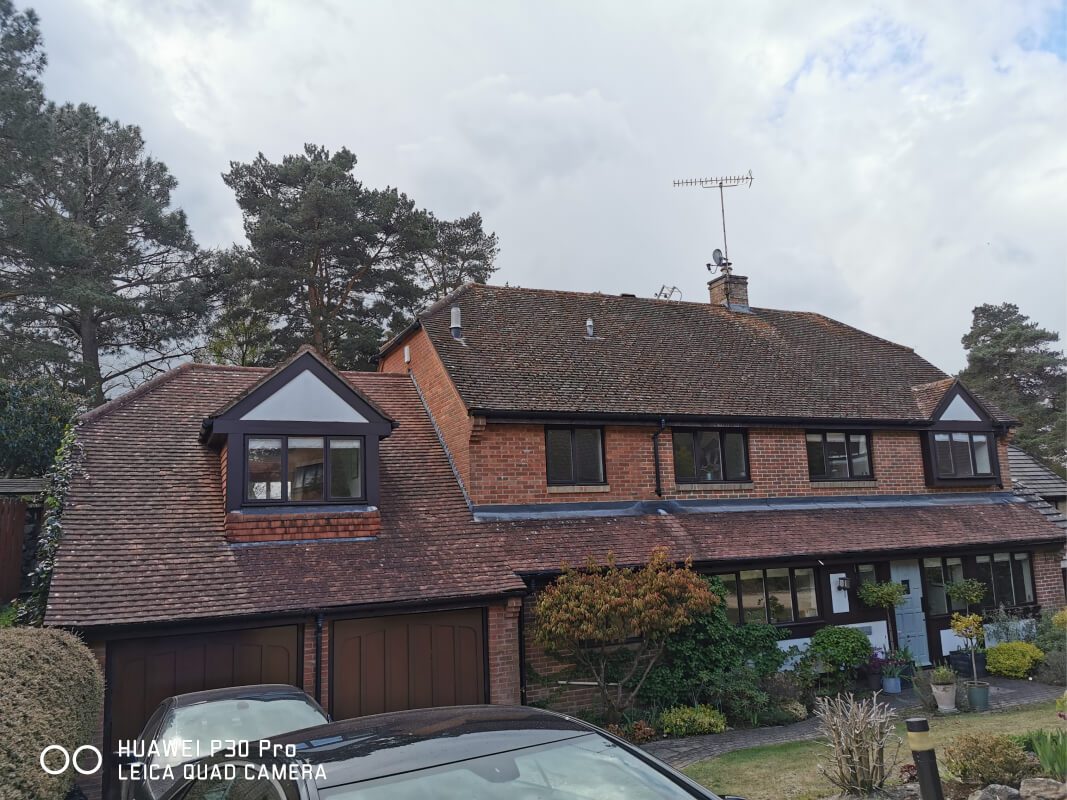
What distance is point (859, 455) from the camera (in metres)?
17.7

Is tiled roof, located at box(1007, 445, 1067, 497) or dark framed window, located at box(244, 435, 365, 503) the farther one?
tiled roof, located at box(1007, 445, 1067, 497)

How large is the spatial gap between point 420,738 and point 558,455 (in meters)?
11.7

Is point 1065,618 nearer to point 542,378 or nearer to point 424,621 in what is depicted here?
point 542,378

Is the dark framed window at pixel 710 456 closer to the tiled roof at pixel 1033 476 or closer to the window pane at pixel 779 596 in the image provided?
the window pane at pixel 779 596

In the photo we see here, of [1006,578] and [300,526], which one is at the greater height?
[300,526]

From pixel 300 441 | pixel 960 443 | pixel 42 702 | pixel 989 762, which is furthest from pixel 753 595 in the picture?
pixel 42 702

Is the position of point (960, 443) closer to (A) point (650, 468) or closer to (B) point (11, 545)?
(A) point (650, 468)

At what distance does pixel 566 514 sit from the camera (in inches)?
572

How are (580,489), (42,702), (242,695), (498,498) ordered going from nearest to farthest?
(42,702)
(242,695)
(498,498)
(580,489)

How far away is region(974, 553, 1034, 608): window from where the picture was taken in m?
17.2

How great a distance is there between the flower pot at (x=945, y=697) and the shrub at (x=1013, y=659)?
3555mm

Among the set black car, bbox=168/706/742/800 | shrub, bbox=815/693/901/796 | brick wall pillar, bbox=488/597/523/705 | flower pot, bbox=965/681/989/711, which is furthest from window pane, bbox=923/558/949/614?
black car, bbox=168/706/742/800

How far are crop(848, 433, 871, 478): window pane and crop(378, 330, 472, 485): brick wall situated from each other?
921 centimetres

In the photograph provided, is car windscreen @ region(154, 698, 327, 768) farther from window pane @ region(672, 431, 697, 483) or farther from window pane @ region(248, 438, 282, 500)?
window pane @ region(672, 431, 697, 483)
